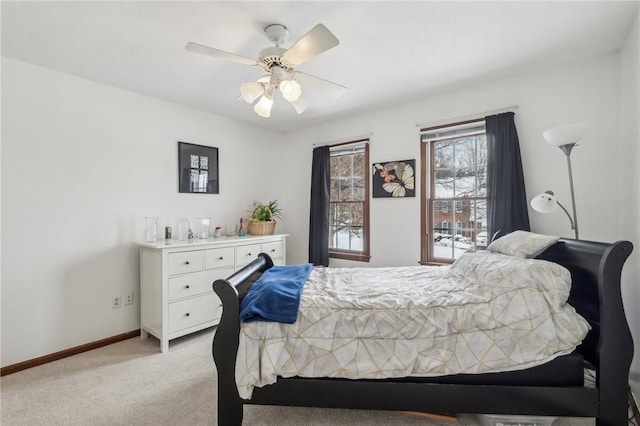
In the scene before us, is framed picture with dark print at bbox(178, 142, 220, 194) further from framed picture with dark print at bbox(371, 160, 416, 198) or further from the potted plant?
framed picture with dark print at bbox(371, 160, 416, 198)

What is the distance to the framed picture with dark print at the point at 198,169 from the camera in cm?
333

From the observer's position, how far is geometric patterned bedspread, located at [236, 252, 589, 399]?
1453 mm

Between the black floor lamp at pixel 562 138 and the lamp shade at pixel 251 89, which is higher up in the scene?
the lamp shade at pixel 251 89

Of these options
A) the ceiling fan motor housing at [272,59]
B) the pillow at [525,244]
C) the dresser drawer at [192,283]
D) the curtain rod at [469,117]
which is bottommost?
the dresser drawer at [192,283]

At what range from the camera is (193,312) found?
285cm

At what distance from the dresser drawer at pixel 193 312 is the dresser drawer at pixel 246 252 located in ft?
1.62

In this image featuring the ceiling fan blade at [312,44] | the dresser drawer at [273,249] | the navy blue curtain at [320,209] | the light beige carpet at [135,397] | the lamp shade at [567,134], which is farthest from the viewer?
the navy blue curtain at [320,209]

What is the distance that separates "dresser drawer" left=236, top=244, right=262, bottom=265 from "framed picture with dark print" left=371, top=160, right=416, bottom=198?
163 cm

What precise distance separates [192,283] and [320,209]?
6.07 feet

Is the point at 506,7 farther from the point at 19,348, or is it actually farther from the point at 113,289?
the point at 19,348

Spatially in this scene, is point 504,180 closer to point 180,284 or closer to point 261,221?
point 261,221

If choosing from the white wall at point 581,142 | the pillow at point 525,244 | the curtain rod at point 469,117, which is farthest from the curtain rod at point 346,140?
the pillow at point 525,244

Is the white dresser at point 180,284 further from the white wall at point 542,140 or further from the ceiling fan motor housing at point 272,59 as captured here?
the white wall at point 542,140

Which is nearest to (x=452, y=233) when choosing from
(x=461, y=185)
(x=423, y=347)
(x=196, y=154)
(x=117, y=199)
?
(x=461, y=185)
